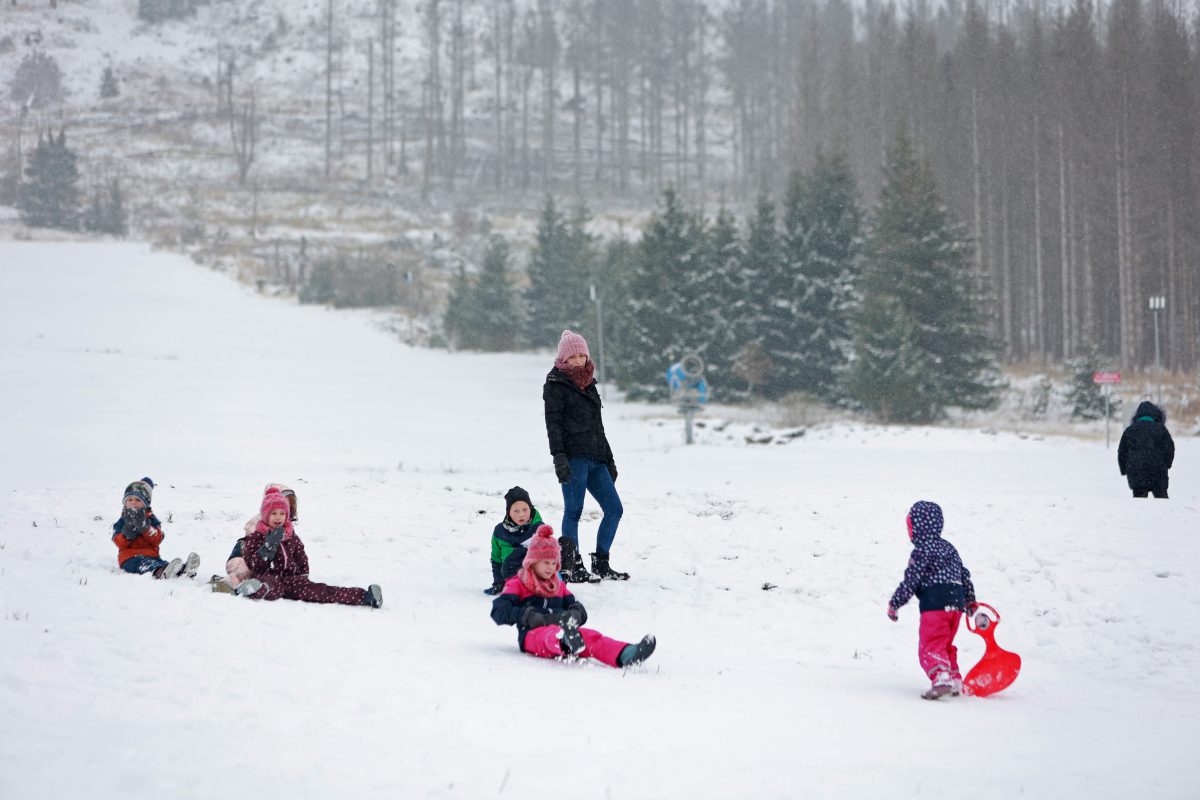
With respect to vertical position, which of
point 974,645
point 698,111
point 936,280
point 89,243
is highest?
point 698,111

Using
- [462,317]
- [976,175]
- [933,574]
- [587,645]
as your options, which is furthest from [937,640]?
[976,175]

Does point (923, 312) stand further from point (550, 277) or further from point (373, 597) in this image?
point (373, 597)

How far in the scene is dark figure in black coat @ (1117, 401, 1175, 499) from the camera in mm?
12453

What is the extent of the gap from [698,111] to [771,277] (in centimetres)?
4850

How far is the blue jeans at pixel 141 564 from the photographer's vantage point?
8148 millimetres

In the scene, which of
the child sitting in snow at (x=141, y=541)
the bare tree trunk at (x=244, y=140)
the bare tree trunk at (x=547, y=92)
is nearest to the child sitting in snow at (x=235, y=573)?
the child sitting in snow at (x=141, y=541)

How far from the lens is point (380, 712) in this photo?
15.6 feet

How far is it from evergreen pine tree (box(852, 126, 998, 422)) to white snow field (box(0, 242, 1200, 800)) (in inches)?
376

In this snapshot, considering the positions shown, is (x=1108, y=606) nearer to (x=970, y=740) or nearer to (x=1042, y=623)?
(x=1042, y=623)

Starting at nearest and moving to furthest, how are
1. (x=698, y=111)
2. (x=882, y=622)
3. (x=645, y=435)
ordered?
(x=882, y=622) < (x=645, y=435) < (x=698, y=111)

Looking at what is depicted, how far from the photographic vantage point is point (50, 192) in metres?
58.8

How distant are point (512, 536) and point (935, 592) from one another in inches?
138

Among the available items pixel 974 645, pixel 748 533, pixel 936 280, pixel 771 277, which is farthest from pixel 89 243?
pixel 974 645

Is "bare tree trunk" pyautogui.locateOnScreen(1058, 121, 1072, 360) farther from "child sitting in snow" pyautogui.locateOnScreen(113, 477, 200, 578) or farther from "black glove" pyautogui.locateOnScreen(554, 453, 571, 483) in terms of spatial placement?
"child sitting in snow" pyautogui.locateOnScreen(113, 477, 200, 578)
